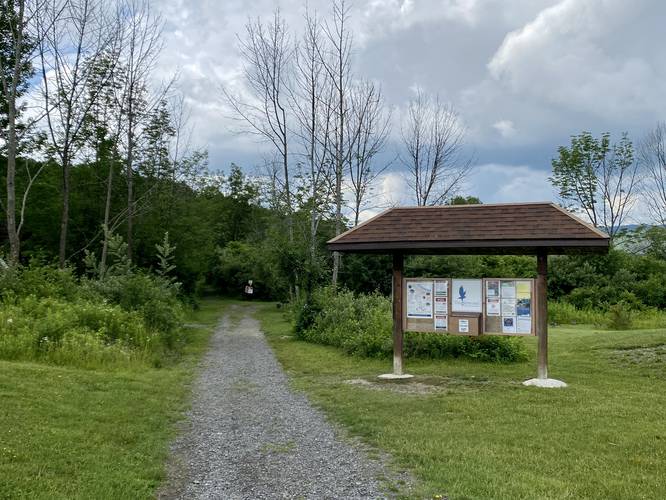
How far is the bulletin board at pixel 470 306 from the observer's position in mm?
10617

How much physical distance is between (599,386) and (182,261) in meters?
27.3

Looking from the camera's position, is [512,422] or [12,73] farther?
[12,73]

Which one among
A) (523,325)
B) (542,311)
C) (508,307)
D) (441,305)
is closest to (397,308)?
(441,305)

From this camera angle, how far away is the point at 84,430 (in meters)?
6.68

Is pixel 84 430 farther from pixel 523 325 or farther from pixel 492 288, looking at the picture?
pixel 523 325

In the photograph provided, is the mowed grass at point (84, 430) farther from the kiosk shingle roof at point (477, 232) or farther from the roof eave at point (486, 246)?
the kiosk shingle roof at point (477, 232)

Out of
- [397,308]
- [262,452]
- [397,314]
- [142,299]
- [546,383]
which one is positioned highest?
[142,299]

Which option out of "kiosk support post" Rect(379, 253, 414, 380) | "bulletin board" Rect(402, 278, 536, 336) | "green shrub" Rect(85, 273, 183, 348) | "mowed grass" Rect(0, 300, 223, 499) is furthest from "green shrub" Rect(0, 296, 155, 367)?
"bulletin board" Rect(402, 278, 536, 336)

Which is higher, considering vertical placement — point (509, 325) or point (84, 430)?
point (509, 325)

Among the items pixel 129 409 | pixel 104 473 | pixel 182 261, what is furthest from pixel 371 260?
pixel 104 473

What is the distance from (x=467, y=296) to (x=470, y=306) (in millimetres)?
198

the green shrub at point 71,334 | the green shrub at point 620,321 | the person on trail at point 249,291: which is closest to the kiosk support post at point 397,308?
the green shrub at point 71,334

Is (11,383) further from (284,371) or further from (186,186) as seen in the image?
(186,186)

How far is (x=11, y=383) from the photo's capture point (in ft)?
27.4
